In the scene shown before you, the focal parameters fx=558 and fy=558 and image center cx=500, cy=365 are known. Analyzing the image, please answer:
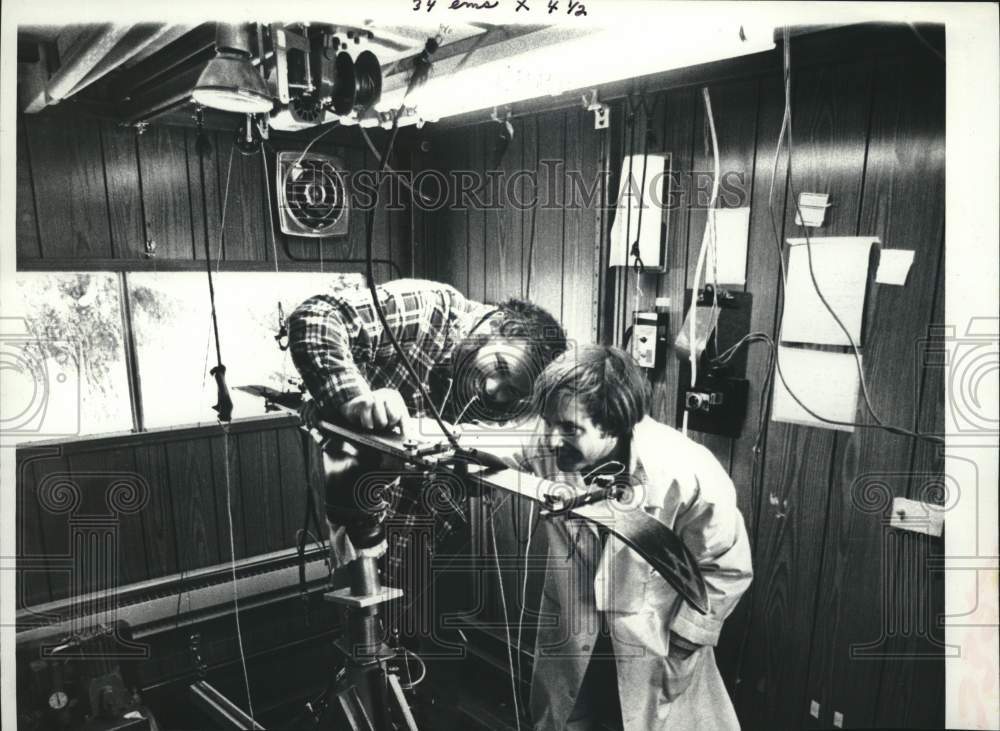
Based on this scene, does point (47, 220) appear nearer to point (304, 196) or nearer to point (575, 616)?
point (304, 196)

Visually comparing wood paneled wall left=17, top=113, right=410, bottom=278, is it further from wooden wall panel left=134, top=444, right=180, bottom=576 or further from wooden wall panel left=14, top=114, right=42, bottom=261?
wooden wall panel left=134, top=444, right=180, bottom=576

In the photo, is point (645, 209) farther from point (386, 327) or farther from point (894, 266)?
point (386, 327)

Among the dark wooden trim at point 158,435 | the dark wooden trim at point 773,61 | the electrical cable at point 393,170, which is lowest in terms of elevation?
the dark wooden trim at point 158,435

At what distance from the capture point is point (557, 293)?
89 cm

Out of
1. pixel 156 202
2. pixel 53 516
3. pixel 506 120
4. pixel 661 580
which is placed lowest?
pixel 661 580

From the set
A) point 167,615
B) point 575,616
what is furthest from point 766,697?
point 167,615

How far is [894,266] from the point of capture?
711mm

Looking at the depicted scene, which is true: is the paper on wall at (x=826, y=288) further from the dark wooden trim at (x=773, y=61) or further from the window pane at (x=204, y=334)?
the window pane at (x=204, y=334)

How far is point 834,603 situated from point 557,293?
1.99 ft

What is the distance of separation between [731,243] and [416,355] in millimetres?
495

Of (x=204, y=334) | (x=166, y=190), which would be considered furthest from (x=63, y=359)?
(x=166, y=190)

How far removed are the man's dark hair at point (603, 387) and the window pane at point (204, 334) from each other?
37 centimetres

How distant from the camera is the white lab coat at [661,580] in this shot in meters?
0.83

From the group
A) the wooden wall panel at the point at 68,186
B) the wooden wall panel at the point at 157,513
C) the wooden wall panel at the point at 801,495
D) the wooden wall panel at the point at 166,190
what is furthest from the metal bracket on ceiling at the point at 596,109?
the wooden wall panel at the point at 157,513
